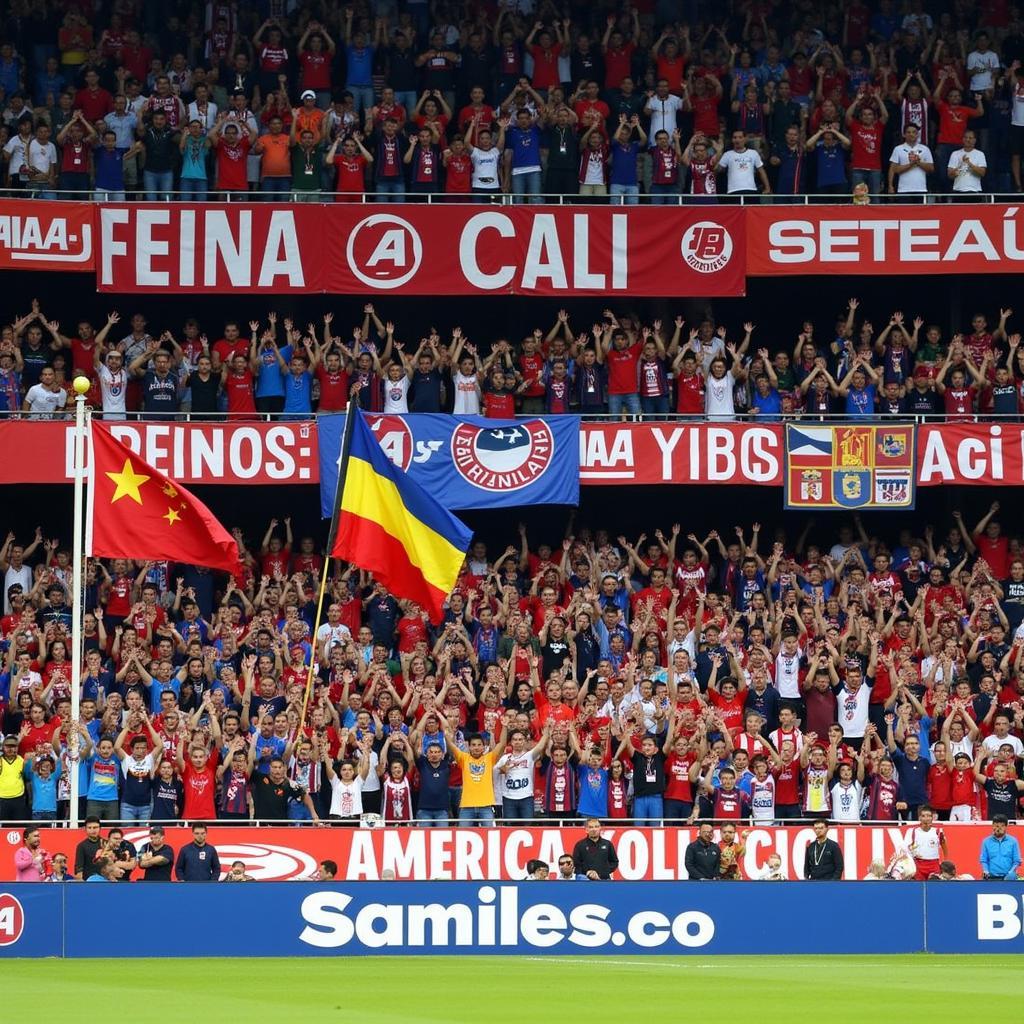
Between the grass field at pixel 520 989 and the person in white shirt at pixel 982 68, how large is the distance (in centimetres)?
1713

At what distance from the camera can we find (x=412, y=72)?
33094 millimetres

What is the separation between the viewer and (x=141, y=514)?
22.2 meters

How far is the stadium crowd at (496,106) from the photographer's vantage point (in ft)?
105

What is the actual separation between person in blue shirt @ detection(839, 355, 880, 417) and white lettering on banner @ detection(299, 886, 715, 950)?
11914 millimetres

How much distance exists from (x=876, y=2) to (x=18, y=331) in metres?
15.2

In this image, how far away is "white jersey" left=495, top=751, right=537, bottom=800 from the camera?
82.9 feet

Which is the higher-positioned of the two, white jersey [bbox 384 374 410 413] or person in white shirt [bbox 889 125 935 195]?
person in white shirt [bbox 889 125 935 195]

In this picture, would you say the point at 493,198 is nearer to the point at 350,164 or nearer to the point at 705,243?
the point at 350,164

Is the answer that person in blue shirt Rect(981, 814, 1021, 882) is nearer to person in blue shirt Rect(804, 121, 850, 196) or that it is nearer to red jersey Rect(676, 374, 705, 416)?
red jersey Rect(676, 374, 705, 416)

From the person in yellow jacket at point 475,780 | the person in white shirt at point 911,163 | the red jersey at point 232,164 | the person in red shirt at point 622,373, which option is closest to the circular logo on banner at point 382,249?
the red jersey at point 232,164

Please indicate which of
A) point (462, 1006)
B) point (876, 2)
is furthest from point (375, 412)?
point (462, 1006)

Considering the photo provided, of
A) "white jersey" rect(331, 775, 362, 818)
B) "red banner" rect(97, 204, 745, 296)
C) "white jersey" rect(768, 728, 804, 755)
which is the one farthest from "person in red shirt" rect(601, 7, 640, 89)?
"white jersey" rect(331, 775, 362, 818)

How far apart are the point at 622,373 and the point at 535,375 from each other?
128 centimetres

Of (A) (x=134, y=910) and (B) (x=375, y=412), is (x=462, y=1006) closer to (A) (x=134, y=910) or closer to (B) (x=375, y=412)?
(A) (x=134, y=910)
